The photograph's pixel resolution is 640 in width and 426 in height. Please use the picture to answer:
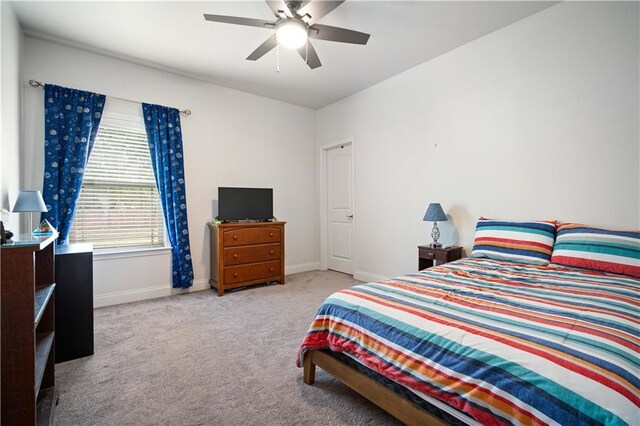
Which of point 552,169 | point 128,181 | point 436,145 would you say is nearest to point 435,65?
point 436,145

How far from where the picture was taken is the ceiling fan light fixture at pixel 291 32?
2.22 m

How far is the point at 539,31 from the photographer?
2.71 metres

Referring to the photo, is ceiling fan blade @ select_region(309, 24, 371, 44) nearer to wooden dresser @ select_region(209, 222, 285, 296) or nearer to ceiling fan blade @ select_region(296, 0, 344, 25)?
ceiling fan blade @ select_region(296, 0, 344, 25)

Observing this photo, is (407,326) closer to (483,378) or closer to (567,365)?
(483,378)

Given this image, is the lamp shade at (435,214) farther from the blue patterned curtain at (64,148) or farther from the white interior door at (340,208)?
the blue patterned curtain at (64,148)

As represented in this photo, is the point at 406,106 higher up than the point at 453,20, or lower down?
lower down

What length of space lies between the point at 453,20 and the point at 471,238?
2.14m

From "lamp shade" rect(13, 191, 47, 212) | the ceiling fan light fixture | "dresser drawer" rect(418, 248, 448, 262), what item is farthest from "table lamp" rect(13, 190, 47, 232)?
"dresser drawer" rect(418, 248, 448, 262)

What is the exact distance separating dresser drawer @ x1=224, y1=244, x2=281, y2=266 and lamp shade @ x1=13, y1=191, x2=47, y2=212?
1.86 meters

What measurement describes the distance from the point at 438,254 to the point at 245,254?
2.37 m

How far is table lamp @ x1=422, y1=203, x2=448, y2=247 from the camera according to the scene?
3.23 metres

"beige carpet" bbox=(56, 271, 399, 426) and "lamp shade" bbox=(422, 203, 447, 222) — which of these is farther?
"lamp shade" bbox=(422, 203, 447, 222)

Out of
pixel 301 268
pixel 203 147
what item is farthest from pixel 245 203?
pixel 301 268

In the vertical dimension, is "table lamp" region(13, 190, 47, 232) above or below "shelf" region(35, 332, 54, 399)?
above
